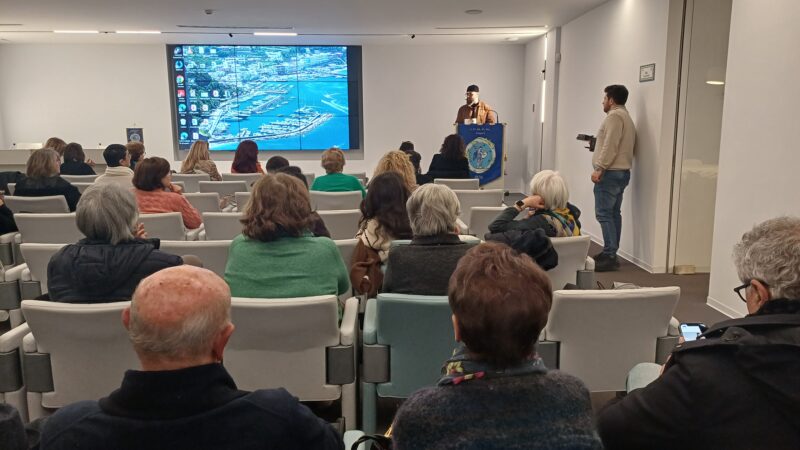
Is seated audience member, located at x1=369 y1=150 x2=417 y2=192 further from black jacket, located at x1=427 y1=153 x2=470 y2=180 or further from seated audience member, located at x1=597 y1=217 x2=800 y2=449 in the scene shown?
seated audience member, located at x1=597 y1=217 x2=800 y2=449

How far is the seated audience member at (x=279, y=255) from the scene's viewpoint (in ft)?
8.34

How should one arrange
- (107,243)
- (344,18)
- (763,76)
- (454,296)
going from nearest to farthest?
(454,296) → (107,243) → (763,76) → (344,18)

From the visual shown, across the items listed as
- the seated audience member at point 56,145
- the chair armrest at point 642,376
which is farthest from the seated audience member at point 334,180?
the seated audience member at point 56,145

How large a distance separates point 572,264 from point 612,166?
2907 mm

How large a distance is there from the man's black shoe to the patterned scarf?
502 centimetres

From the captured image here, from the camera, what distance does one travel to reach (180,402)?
1136 mm

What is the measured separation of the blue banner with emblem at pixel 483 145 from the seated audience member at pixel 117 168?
5.37 metres

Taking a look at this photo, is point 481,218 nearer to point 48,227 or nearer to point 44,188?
point 48,227

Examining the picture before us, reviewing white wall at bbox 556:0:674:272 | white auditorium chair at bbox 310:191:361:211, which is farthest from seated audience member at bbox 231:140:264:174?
white wall at bbox 556:0:674:272

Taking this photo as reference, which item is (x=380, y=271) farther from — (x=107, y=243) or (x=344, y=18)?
(x=344, y=18)

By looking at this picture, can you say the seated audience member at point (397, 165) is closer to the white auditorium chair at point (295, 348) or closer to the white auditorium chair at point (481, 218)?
the white auditorium chair at point (481, 218)

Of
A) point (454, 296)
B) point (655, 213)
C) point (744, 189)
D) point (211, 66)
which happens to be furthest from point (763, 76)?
point (211, 66)

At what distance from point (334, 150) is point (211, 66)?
6.86 meters

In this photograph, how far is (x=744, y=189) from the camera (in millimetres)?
4234
